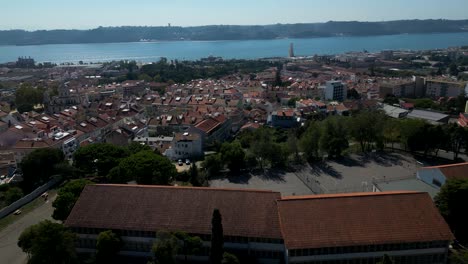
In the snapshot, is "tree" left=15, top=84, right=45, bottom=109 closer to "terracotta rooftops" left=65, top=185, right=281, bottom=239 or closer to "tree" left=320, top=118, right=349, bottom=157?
"tree" left=320, top=118, right=349, bottom=157

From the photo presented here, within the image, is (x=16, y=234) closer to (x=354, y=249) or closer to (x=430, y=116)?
(x=354, y=249)

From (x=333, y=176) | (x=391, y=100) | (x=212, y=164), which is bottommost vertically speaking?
(x=333, y=176)

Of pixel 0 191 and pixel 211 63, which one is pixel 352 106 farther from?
pixel 211 63

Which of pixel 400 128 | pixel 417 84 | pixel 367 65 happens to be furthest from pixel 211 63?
pixel 400 128

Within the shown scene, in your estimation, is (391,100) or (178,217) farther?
(391,100)

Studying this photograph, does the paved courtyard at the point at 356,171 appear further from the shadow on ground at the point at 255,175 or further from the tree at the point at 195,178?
the tree at the point at 195,178

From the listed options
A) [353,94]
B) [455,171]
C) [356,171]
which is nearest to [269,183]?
[356,171]

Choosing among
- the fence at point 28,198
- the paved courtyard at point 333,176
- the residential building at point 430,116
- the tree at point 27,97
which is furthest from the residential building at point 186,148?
the tree at point 27,97

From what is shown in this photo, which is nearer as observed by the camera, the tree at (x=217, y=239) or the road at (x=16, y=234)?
the tree at (x=217, y=239)
